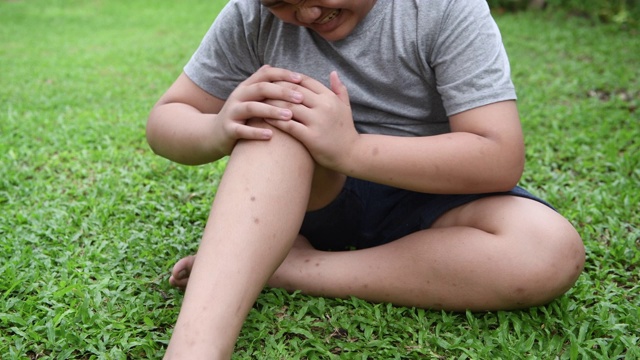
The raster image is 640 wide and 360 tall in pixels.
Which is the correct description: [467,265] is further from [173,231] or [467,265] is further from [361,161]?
[173,231]

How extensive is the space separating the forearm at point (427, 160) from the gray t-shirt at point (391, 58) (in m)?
0.10

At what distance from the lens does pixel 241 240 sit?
4.60ft

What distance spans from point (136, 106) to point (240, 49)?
236 cm

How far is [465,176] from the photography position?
159 centimetres

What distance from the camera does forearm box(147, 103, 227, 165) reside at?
1.64m

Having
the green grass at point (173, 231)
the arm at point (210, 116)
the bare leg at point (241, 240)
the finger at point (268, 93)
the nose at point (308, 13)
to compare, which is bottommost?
the green grass at point (173, 231)

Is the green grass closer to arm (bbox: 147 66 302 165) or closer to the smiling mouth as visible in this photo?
arm (bbox: 147 66 302 165)

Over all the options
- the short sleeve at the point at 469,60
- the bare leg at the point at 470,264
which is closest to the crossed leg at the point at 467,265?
the bare leg at the point at 470,264

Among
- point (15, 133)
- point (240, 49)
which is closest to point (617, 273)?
point (240, 49)

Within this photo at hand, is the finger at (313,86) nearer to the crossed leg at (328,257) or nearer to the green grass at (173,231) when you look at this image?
the crossed leg at (328,257)

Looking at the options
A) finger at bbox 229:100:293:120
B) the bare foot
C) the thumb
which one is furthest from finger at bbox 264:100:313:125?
the bare foot

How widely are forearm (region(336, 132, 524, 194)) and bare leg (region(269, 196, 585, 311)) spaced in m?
0.14

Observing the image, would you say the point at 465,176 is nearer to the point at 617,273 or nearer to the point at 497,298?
the point at 497,298

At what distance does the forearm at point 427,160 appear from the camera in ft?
5.12
